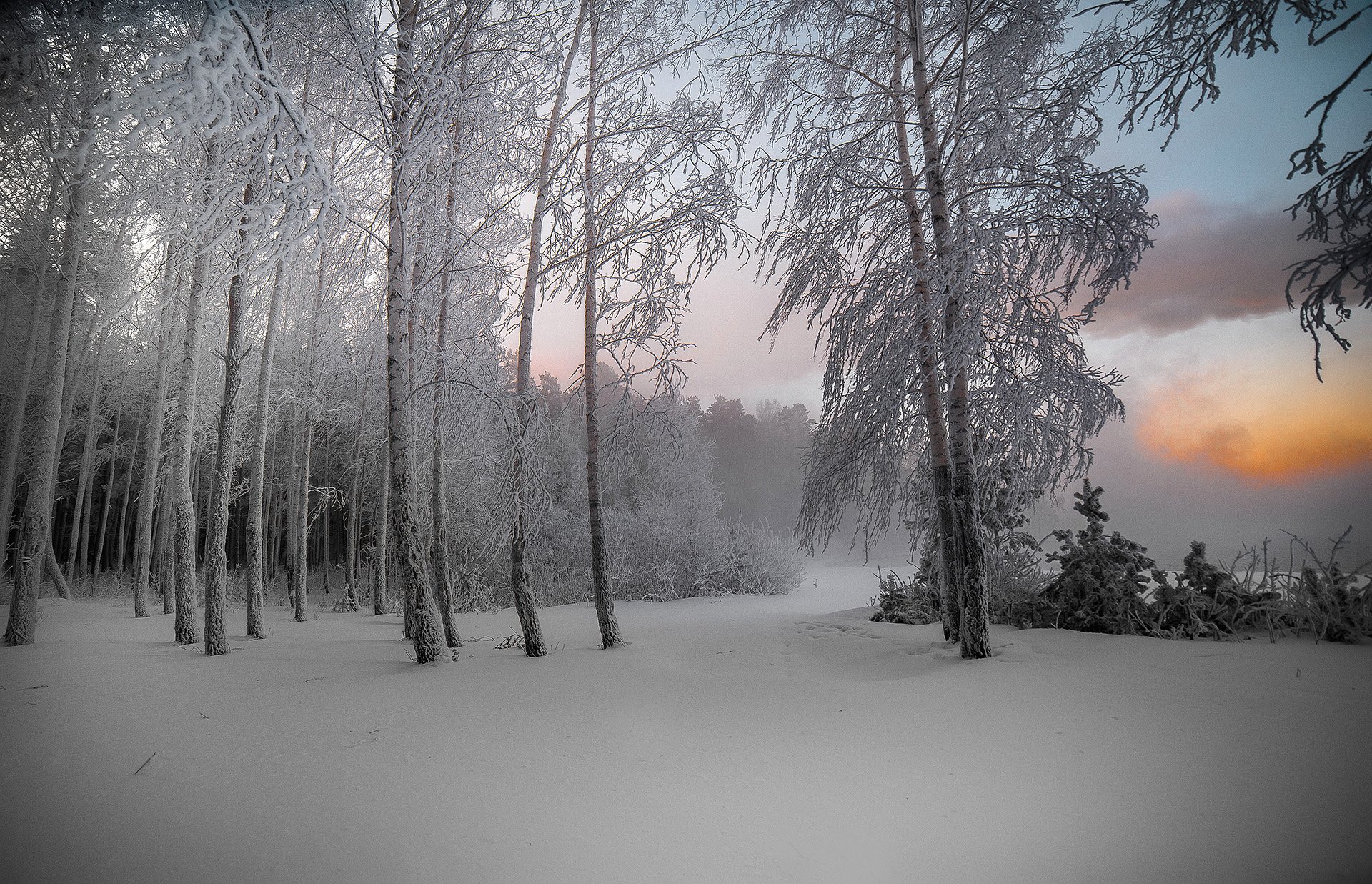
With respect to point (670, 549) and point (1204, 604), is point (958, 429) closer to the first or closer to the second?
point (1204, 604)

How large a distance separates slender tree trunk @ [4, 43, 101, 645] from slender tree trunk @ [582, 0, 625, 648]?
3845mm

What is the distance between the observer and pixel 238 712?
3262mm

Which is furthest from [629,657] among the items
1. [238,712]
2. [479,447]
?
[479,447]

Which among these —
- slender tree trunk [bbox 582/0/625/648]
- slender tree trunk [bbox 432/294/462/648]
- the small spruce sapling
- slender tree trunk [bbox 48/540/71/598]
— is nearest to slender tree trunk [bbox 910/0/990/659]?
the small spruce sapling

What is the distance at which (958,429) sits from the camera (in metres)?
4.39

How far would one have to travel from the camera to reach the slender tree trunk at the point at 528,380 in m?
5.14

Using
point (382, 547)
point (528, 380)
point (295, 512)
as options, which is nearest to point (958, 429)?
point (528, 380)

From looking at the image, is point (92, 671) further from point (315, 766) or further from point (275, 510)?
point (275, 510)

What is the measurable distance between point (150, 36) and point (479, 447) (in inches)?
189

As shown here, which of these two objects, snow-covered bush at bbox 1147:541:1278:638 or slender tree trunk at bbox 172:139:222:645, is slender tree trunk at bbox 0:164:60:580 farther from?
snow-covered bush at bbox 1147:541:1278:638

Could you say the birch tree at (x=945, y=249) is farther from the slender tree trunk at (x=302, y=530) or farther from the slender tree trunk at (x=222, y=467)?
the slender tree trunk at (x=302, y=530)

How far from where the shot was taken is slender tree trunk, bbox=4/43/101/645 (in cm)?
462

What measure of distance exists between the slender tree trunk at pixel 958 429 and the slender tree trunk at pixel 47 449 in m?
6.37

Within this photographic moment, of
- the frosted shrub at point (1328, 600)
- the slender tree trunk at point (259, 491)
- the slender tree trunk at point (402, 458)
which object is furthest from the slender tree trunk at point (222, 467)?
the frosted shrub at point (1328, 600)
